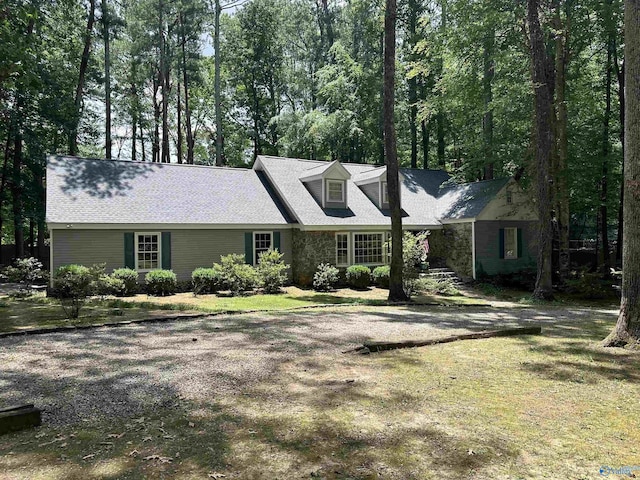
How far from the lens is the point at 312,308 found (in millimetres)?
12930

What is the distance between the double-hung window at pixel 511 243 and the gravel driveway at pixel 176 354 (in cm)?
1076

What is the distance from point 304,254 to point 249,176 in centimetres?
541

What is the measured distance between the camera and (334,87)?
98.4 ft

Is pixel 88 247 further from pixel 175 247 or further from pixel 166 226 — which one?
pixel 175 247

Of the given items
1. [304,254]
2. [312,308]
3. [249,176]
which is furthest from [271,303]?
[249,176]

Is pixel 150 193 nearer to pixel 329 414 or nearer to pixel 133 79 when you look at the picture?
pixel 329 414

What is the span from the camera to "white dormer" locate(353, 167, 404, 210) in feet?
72.2

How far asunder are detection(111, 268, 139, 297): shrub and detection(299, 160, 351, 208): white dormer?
8.32 metres

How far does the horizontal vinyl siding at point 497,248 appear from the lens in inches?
815

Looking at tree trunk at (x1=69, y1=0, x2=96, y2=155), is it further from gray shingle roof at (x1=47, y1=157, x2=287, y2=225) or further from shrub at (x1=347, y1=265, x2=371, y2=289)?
shrub at (x1=347, y1=265, x2=371, y2=289)

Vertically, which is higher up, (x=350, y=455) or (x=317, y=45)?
(x=317, y=45)

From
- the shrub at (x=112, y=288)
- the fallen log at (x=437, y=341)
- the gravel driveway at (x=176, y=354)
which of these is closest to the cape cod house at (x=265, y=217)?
the shrub at (x=112, y=288)

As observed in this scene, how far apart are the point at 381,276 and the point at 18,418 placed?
15844mm

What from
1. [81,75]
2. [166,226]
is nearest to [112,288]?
[166,226]
